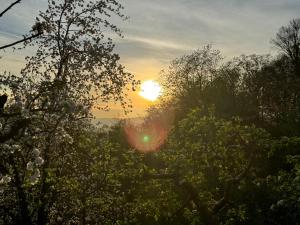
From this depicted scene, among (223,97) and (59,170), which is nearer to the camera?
(59,170)

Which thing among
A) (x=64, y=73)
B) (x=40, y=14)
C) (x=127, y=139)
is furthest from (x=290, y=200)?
(x=127, y=139)

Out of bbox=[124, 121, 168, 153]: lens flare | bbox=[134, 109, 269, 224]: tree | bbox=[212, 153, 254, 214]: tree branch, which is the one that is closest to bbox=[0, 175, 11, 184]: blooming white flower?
bbox=[134, 109, 269, 224]: tree

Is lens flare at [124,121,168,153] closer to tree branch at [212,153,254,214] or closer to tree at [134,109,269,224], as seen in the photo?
tree at [134,109,269,224]

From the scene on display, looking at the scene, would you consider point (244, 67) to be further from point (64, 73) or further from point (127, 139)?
point (64, 73)

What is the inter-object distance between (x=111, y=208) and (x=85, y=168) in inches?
85.0

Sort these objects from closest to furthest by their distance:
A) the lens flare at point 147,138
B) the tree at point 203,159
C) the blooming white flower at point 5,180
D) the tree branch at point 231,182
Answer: the blooming white flower at point 5,180 → the tree at point 203,159 → the tree branch at point 231,182 → the lens flare at point 147,138

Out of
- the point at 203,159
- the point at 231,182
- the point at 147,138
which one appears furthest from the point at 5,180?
the point at 147,138

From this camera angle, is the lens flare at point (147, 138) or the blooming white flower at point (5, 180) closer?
the blooming white flower at point (5, 180)

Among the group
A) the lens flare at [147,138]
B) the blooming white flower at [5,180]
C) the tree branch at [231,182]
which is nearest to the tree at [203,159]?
the tree branch at [231,182]

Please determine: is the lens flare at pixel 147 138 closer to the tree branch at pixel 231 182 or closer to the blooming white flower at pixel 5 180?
the tree branch at pixel 231 182

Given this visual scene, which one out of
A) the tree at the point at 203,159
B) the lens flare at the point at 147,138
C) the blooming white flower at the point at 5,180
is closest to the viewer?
the blooming white flower at the point at 5,180

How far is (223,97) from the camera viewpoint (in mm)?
70562

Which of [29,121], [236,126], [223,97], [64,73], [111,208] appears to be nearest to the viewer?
[29,121]

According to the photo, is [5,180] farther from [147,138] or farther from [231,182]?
[147,138]
